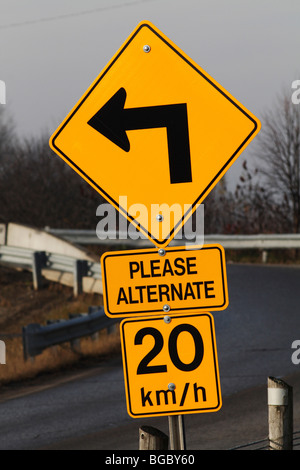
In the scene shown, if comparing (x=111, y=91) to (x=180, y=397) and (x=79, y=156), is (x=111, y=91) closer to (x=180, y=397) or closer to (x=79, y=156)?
(x=79, y=156)

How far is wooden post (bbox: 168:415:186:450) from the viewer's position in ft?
14.0

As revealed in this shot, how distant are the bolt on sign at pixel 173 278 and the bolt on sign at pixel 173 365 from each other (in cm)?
6

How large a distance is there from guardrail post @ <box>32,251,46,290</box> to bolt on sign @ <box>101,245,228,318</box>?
61.7 feet

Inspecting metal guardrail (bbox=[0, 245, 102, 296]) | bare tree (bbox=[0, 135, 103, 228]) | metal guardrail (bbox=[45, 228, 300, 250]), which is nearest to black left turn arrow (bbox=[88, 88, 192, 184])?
metal guardrail (bbox=[0, 245, 102, 296])

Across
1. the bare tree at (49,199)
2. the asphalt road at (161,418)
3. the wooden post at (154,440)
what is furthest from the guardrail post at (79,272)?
the wooden post at (154,440)

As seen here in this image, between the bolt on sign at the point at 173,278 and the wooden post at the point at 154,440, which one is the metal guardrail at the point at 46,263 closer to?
the wooden post at the point at 154,440

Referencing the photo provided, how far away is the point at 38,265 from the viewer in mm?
22984

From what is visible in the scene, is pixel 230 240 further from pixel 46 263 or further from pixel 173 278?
pixel 173 278

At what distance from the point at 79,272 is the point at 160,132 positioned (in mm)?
16753

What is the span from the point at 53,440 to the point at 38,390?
3134 mm

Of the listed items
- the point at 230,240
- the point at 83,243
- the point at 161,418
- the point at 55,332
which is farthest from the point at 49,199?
the point at 161,418

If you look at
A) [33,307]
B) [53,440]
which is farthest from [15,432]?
[33,307]

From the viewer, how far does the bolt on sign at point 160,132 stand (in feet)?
14.1

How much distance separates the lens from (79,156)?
4461 millimetres
